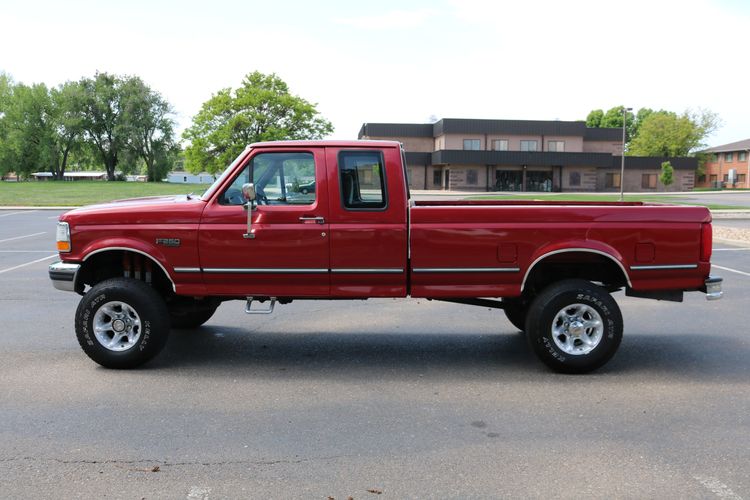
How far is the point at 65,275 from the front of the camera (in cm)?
591

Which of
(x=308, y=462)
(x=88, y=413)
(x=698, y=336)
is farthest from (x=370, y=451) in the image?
(x=698, y=336)

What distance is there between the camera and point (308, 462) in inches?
155

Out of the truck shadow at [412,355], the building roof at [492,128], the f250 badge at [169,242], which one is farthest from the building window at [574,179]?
the f250 badge at [169,242]

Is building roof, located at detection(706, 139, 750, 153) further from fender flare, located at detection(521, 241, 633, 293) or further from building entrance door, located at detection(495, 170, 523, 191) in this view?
fender flare, located at detection(521, 241, 633, 293)

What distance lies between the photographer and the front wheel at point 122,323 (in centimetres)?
579

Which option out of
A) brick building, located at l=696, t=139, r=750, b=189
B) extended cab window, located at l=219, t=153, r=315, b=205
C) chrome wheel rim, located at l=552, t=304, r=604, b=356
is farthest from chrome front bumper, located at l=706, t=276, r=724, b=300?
brick building, located at l=696, t=139, r=750, b=189

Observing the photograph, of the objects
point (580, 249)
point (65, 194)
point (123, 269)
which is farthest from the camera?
point (65, 194)

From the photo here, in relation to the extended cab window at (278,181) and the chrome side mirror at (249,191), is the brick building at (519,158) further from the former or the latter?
the chrome side mirror at (249,191)

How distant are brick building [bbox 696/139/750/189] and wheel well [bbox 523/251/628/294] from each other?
8735 centimetres

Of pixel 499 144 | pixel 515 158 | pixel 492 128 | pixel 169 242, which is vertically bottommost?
pixel 169 242

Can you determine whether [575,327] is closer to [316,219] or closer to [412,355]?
[412,355]

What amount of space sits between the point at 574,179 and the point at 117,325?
68.1m

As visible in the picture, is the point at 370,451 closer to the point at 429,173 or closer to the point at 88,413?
the point at 88,413

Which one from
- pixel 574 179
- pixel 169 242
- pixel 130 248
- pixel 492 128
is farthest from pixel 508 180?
pixel 130 248
